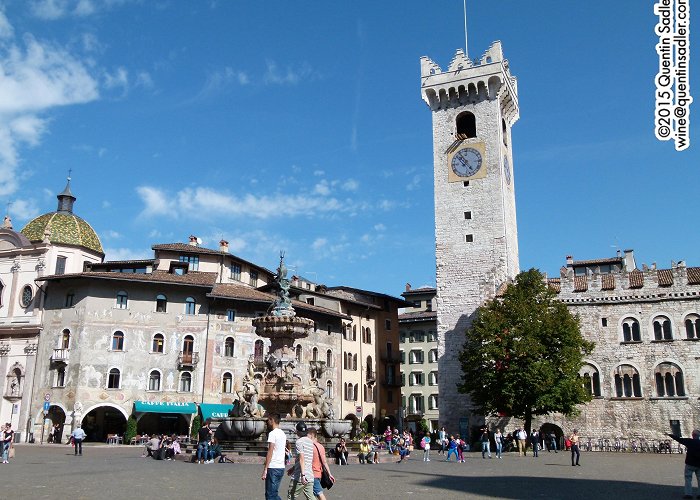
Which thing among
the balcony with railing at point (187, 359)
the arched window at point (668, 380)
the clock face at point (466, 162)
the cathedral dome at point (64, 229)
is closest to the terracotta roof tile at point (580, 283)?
the arched window at point (668, 380)

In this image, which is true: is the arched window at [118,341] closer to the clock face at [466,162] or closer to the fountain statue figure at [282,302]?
the fountain statue figure at [282,302]

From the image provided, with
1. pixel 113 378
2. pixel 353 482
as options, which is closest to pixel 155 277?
pixel 113 378

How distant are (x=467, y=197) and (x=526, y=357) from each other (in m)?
15.8

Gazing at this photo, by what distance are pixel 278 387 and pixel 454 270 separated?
2699 cm

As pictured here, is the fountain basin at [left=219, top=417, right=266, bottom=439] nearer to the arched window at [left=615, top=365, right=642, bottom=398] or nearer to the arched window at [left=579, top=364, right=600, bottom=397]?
the arched window at [left=579, top=364, right=600, bottom=397]

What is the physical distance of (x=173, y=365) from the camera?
1833 inches

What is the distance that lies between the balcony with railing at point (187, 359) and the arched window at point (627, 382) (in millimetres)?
28941

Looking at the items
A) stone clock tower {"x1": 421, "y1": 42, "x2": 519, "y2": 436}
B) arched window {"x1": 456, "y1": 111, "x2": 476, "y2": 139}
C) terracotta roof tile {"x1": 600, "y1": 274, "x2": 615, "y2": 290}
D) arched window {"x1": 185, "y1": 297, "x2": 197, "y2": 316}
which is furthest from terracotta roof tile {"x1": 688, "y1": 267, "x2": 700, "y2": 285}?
arched window {"x1": 185, "y1": 297, "x2": 197, "y2": 316}

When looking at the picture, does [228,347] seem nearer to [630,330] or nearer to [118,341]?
[118,341]

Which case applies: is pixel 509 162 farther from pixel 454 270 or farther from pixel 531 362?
pixel 531 362

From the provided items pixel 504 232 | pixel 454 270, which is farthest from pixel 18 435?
pixel 504 232

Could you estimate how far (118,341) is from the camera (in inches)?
1813

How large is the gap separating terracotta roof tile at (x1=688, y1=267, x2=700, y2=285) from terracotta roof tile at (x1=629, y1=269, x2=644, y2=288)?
2.92 metres

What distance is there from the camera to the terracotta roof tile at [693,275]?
43531mm
